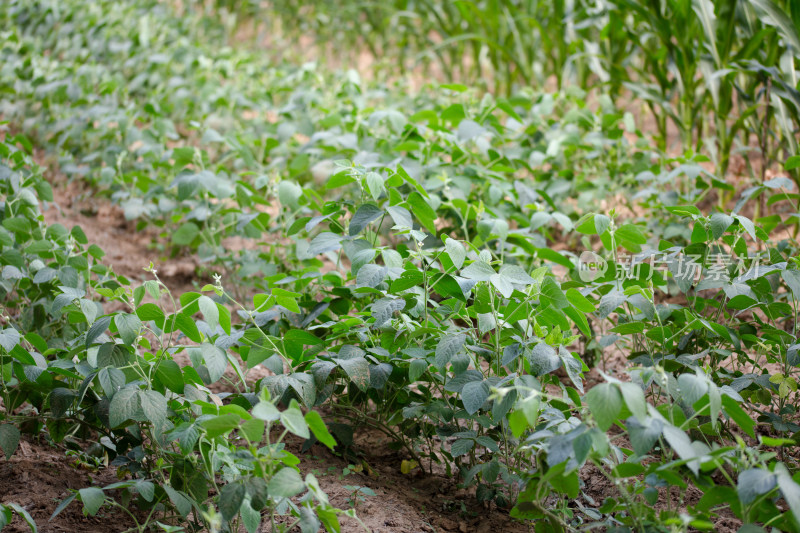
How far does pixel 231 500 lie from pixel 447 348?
50 centimetres

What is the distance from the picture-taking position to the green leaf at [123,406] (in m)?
A: 1.24

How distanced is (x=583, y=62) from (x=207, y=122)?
2010mm

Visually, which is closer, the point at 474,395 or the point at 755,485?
the point at 755,485

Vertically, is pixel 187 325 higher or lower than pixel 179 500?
higher

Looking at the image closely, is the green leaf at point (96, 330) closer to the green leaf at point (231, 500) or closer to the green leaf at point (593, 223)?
the green leaf at point (231, 500)

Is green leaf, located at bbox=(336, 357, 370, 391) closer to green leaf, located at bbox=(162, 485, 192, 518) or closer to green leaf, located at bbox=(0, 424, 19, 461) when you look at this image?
→ green leaf, located at bbox=(162, 485, 192, 518)

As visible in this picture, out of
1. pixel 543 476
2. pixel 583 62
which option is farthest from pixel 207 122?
pixel 543 476

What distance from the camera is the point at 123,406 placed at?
1.26 metres

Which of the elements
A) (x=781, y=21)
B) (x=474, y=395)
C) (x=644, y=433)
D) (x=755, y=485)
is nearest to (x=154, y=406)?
(x=474, y=395)

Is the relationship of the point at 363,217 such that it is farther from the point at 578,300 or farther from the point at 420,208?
the point at 578,300

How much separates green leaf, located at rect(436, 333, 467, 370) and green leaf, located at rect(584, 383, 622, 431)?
37 cm

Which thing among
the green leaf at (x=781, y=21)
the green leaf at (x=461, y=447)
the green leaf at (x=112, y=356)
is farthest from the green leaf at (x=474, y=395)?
the green leaf at (x=781, y=21)

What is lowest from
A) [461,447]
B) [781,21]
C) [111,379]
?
[461,447]

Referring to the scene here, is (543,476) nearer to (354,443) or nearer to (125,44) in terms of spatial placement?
(354,443)
